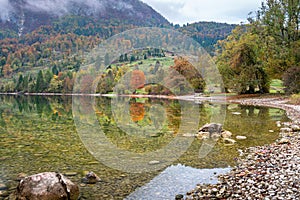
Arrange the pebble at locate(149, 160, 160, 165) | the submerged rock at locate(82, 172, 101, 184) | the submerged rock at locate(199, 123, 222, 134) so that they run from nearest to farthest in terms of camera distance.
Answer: the submerged rock at locate(82, 172, 101, 184), the pebble at locate(149, 160, 160, 165), the submerged rock at locate(199, 123, 222, 134)

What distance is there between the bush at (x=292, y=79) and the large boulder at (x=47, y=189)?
33.3 metres

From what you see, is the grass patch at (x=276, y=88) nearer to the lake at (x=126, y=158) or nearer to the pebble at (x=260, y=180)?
the lake at (x=126, y=158)

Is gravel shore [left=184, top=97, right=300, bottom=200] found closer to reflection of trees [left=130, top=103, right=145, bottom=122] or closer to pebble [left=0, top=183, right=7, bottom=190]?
pebble [left=0, top=183, right=7, bottom=190]

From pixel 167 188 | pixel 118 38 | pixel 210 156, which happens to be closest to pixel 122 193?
pixel 167 188

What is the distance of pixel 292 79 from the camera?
34969 millimetres

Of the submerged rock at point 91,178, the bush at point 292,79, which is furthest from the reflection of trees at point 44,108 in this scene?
the bush at point 292,79

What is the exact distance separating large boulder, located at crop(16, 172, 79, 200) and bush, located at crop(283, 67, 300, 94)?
33269 millimetres

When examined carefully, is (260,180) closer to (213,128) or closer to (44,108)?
(213,128)

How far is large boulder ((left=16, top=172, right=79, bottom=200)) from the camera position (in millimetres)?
6539

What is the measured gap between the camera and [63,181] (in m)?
6.98

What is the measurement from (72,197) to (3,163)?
15.2ft

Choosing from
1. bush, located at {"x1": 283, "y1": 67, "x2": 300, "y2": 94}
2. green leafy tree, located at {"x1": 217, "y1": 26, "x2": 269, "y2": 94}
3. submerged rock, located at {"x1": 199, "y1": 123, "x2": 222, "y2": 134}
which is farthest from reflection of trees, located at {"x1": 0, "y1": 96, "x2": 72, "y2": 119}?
bush, located at {"x1": 283, "y1": 67, "x2": 300, "y2": 94}

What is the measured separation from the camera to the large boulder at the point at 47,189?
6.54 meters

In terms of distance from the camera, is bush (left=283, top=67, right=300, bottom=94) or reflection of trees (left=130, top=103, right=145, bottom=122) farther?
bush (left=283, top=67, right=300, bottom=94)
